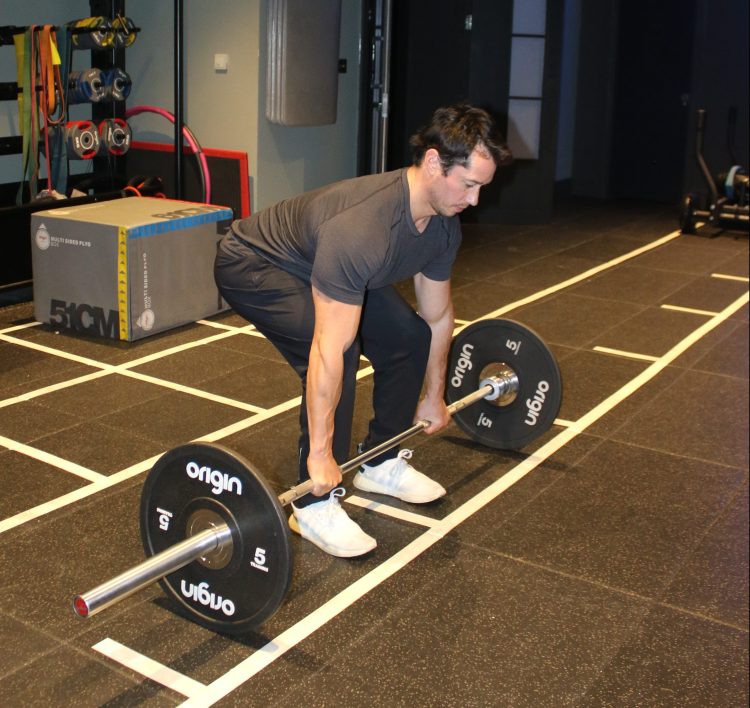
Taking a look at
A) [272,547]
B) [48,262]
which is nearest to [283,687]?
[272,547]

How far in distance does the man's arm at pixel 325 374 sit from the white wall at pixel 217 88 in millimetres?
3747

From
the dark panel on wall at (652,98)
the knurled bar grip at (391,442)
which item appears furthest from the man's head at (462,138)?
the dark panel on wall at (652,98)

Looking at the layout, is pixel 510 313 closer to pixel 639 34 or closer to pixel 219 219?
pixel 219 219

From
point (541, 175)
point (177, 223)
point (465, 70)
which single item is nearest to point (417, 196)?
point (177, 223)

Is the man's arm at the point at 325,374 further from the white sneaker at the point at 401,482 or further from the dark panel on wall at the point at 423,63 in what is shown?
the dark panel on wall at the point at 423,63

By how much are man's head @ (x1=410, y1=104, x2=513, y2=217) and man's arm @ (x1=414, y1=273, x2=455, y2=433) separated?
0.42m

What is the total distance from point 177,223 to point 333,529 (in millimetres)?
2189

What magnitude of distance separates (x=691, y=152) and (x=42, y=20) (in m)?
5.20

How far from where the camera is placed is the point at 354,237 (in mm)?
2199

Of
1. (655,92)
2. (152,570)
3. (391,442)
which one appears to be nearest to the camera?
(152,570)

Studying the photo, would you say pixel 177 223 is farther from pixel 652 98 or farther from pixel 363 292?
pixel 652 98

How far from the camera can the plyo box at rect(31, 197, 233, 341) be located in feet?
13.8

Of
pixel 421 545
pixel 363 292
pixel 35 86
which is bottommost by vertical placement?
pixel 421 545

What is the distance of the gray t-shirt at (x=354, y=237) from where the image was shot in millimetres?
2180
